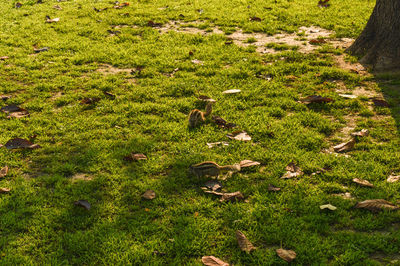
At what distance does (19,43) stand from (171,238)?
5996 millimetres

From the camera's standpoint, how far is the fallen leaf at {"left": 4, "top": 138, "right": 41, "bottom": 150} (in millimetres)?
4457

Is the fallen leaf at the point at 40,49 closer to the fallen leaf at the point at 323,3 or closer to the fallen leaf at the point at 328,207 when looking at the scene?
the fallen leaf at the point at 328,207

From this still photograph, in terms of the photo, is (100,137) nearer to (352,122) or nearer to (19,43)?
(352,122)

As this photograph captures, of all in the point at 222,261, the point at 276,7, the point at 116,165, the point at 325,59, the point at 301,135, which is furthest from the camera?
the point at 276,7

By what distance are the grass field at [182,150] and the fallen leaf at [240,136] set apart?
100 mm

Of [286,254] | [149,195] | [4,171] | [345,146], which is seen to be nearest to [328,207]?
[286,254]

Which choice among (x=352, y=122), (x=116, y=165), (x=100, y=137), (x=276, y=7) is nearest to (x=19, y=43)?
(x=100, y=137)

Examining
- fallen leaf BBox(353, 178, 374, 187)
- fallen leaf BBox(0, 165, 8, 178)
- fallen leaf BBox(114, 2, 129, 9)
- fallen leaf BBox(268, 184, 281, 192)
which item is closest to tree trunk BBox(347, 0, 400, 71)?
fallen leaf BBox(353, 178, 374, 187)

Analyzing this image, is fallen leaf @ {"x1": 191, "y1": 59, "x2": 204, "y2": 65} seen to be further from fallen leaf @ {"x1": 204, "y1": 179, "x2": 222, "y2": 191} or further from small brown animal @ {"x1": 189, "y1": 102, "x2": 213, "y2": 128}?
fallen leaf @ {"x1": 204, "y1": 179, "x2": 222, "y2": 191}

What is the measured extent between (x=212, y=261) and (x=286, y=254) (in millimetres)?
543

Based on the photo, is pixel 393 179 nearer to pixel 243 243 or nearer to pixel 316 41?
pixel 243 243

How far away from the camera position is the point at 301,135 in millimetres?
4551

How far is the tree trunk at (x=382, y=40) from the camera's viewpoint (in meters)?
6.02

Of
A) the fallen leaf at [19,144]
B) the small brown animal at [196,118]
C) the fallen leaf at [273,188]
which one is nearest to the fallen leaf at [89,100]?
the fallen leaf at [19,144]
